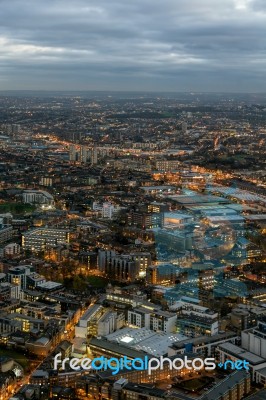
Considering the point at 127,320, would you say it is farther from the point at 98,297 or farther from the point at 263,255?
the point at 263,255

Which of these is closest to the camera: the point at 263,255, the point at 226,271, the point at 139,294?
the point at 139,294

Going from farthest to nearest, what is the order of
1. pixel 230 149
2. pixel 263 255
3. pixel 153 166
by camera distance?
pixel 230 149, pixel 153 166, pixel 263 255

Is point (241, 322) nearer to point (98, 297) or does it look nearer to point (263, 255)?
point (98, 297)

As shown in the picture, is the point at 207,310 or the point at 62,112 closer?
the point at 207,310

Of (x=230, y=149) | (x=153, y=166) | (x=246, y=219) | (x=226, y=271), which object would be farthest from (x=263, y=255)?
(x=230, y=149)

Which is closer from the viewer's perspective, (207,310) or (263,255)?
(207,310)

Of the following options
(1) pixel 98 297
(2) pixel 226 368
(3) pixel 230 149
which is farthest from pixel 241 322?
(3) pixel 230 149
